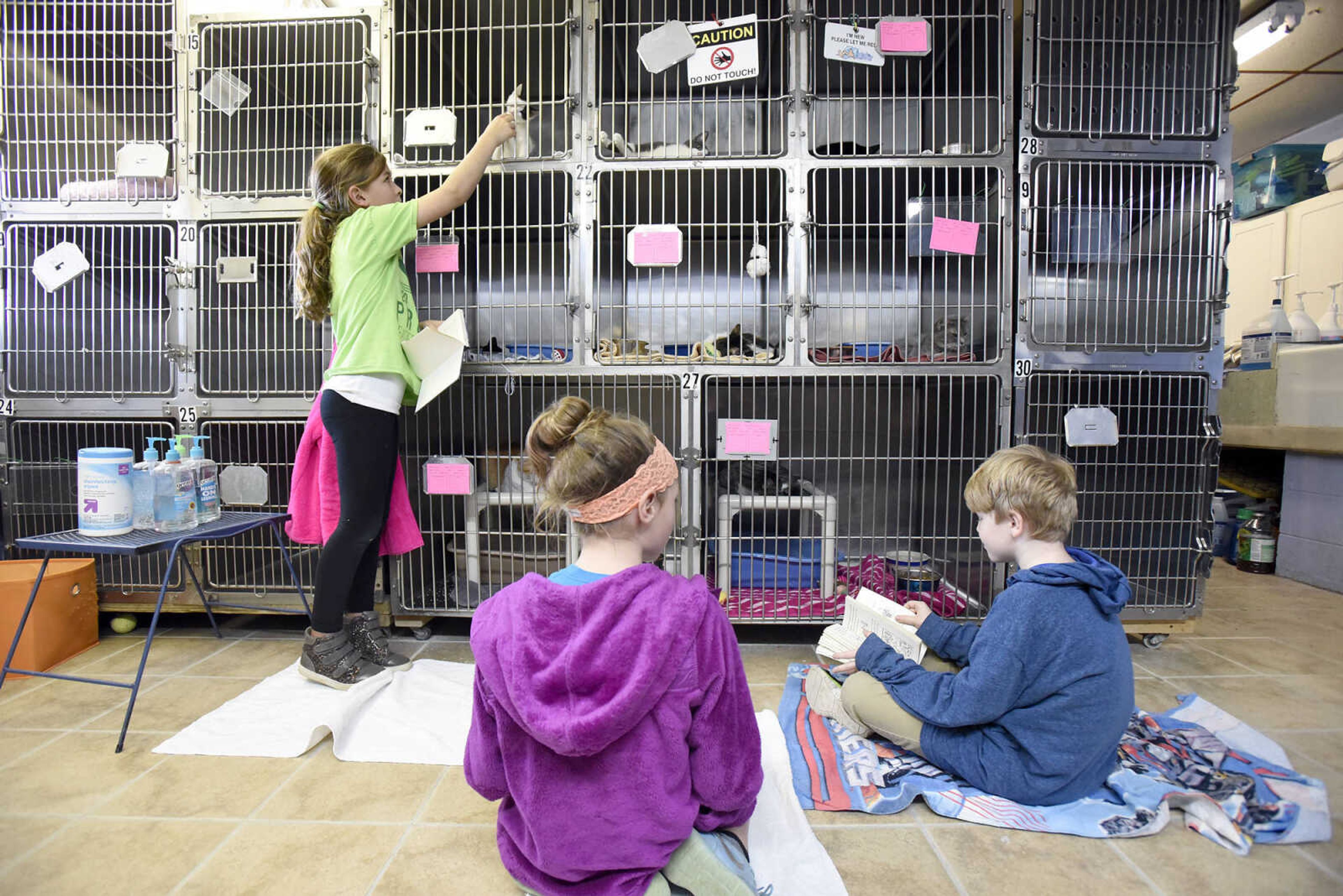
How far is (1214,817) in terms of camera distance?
1258mm

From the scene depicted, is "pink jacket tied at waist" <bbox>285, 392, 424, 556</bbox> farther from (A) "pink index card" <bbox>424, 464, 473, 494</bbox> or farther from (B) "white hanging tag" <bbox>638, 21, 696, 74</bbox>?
(B) "white hanging tag" <bbox>638, 21, 696, 74</bbox>

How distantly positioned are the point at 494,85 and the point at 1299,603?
150 inches

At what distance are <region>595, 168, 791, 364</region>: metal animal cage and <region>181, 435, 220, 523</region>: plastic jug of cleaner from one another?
46.5 inches

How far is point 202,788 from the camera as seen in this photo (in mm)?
1414

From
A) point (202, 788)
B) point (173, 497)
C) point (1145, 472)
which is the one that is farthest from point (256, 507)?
point (1145, 472)

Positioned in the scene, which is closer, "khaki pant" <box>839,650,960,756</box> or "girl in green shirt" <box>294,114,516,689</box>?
"khaki pant" <box>839,650,960,756</box>

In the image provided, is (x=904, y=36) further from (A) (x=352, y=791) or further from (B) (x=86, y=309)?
(B) (x=86, y=309)

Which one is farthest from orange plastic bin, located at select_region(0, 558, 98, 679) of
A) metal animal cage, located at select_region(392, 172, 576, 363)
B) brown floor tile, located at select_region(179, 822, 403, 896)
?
metal animal cage, located at select_region(392, 172, 576, 363)

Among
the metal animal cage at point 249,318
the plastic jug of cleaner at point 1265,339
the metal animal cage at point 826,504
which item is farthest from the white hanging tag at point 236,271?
the plastic jug of cleaner at point 1265,339

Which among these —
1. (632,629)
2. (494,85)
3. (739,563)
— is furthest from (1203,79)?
(632,629)

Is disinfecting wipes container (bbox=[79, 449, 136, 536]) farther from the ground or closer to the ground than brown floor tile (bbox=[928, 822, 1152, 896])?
farther from the ground

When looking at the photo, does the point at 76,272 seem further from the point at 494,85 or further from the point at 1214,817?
the point at 1214,817

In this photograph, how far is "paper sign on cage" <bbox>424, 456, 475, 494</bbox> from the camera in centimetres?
223

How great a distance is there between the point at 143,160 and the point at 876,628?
2741 millimetres
